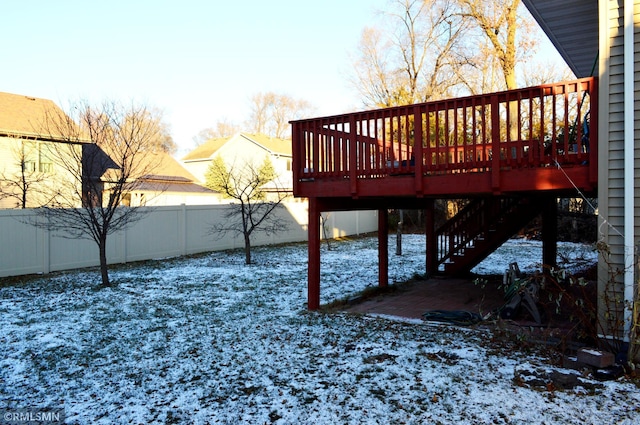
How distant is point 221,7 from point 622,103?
14.3 meters

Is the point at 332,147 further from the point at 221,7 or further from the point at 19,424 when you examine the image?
the point at 221,7

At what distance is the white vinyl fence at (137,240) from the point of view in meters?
9.10

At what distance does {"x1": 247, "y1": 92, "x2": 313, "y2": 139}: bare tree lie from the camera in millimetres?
40688

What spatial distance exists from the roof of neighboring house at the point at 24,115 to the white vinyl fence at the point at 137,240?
15.6 feet

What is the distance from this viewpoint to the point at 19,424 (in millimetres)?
3053

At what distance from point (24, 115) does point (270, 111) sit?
26660 mm

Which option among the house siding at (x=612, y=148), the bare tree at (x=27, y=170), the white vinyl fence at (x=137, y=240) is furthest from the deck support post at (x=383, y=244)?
the bare tree at (x=27, y=170)

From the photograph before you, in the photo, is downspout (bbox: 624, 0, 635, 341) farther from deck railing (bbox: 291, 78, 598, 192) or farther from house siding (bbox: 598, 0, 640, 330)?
deck railing (bbox: 291, 78, 598, 192)

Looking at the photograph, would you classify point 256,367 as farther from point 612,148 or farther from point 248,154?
point 248,154

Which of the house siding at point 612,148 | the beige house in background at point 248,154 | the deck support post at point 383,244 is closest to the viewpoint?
the house siding at point 612,148

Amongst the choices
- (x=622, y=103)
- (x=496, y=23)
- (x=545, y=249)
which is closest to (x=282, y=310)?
(x=622, y=103)

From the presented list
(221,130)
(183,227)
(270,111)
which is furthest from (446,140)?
(221,130)

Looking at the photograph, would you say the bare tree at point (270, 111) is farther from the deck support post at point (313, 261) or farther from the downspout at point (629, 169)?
the downspout at point (629, 169)

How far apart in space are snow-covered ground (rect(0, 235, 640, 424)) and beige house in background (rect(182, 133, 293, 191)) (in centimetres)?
1967
